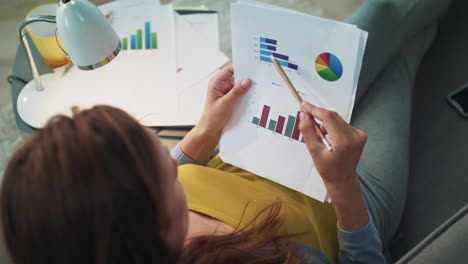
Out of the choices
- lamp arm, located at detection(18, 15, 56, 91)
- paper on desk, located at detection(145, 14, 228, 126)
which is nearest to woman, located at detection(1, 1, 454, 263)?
paper on desk, located at detection(145, 14, 228, 126)

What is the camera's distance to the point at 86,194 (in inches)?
14.3

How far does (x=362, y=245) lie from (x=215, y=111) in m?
0.37

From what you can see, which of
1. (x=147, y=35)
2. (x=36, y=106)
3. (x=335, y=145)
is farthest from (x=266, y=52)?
(x=36, y=106)

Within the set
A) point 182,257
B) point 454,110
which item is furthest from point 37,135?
point 454,110

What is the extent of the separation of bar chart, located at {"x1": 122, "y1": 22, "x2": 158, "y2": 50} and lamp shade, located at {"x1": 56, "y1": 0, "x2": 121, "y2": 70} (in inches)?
14.3

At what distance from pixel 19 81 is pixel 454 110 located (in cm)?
118

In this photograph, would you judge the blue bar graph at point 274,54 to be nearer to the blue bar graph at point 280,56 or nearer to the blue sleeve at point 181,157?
the blue bar graph at point 280,56

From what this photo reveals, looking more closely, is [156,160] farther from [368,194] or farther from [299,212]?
[368,194]

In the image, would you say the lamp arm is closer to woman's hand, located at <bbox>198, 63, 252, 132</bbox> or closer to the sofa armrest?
woman's hand, located at <bbox>198, 63, 252, 132</bbox>

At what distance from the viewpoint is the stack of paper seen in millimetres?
883

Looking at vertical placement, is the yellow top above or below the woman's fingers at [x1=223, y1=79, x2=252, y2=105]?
below

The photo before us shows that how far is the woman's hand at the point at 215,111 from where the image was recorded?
72cm

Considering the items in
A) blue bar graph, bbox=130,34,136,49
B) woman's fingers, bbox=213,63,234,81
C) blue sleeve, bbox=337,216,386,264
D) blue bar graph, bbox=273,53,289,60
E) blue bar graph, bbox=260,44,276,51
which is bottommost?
blue sleeve, bbox=337,216,386,264

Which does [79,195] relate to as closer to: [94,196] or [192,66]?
[94,196]
